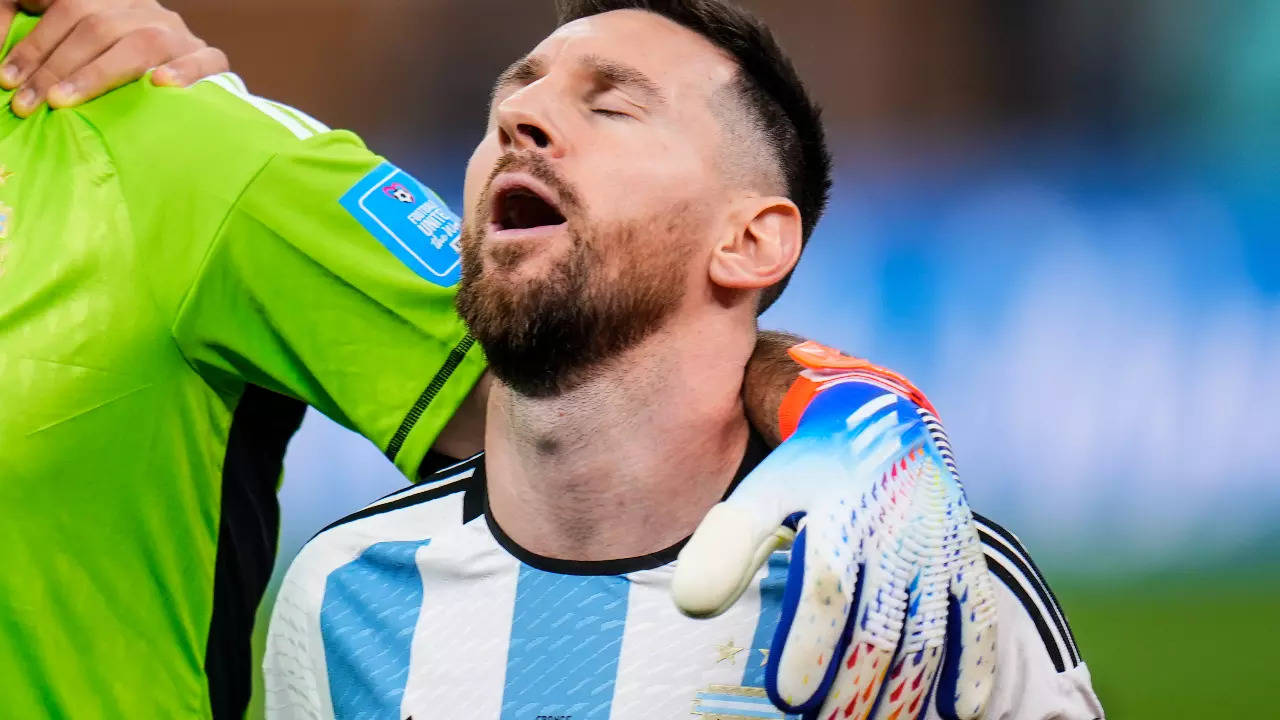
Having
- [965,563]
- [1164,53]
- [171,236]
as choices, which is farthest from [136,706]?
[1164,53]

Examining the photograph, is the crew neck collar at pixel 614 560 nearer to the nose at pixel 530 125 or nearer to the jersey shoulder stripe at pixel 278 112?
the nose at pixel 530 125

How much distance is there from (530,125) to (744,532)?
0.60 metres

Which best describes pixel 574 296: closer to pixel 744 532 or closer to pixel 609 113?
pixel 609 113

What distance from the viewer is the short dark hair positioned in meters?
1.63

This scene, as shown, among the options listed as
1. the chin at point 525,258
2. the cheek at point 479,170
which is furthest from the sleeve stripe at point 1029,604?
the cheek at point 479,170

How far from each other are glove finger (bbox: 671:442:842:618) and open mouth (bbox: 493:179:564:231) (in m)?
0.44

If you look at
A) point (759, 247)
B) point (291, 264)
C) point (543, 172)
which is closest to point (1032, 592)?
point (759, 247)

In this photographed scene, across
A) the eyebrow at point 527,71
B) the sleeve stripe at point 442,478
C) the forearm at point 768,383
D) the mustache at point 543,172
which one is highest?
the eyebrow at point 527,71

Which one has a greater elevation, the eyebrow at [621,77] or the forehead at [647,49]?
the forehead at [647,49]

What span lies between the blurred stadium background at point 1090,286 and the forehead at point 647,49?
2.29 metres

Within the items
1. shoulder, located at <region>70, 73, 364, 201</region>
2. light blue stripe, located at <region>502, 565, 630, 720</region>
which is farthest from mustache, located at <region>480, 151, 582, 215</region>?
light blue stripe, located at <region>502, 565, 630, 720</region>

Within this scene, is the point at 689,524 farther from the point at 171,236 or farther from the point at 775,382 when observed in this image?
the point at 171,236

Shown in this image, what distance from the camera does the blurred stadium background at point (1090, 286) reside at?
3701mm

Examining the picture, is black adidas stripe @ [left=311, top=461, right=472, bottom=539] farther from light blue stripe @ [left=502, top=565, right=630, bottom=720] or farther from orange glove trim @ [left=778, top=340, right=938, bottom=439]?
orange glove trim @ [left=778, top=340, right=938, bottom=439]
